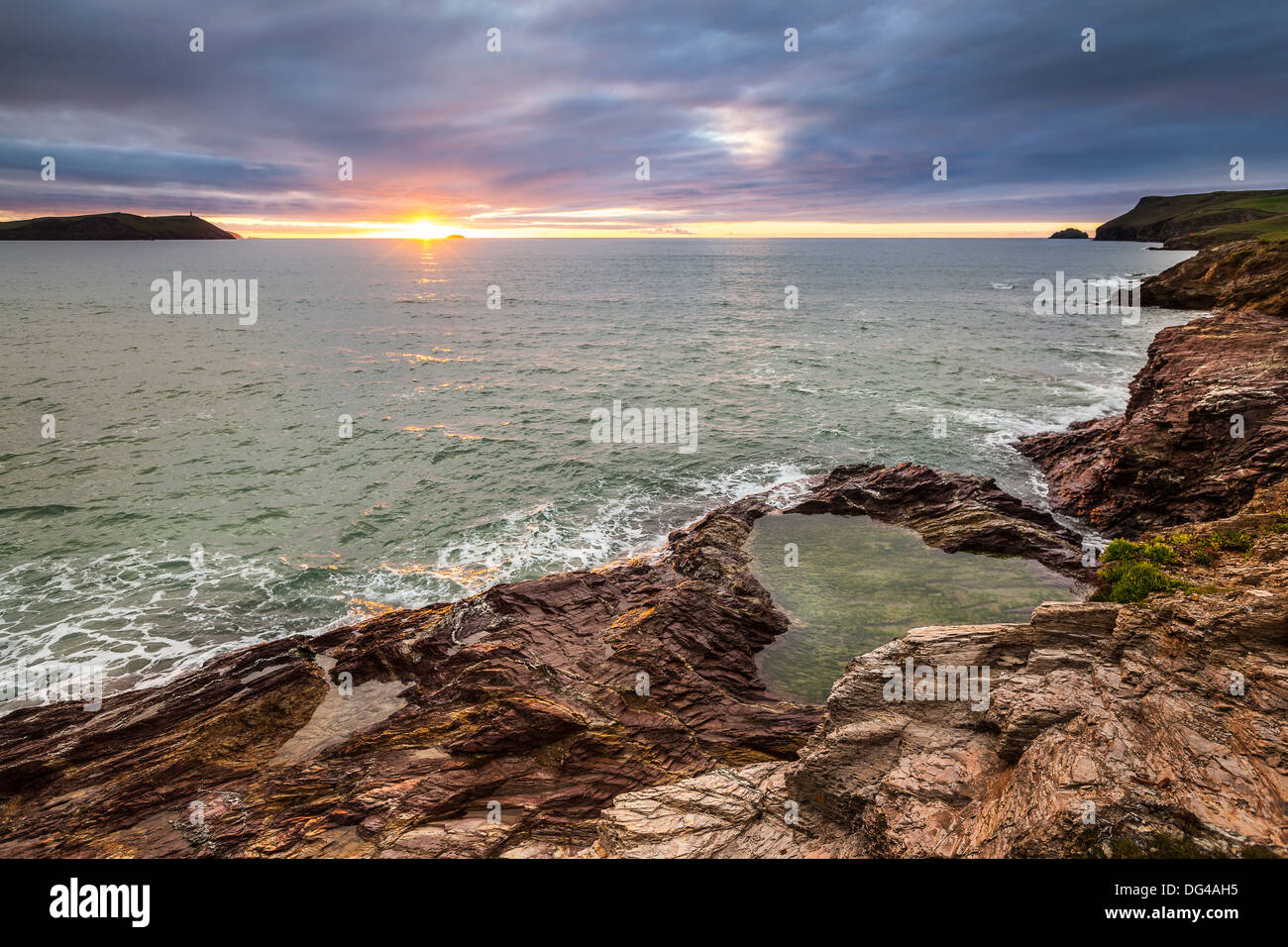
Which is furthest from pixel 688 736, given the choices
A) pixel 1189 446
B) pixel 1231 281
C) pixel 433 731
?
pixel 1231 281

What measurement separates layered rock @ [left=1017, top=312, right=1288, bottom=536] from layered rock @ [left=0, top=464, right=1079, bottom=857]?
5.42m

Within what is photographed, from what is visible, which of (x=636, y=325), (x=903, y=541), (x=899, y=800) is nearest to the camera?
(x=899, y=800)

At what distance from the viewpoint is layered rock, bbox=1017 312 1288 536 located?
2019 centimetres

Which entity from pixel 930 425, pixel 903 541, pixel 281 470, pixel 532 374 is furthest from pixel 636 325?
pixel 903 541

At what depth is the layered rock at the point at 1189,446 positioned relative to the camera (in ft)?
66.2

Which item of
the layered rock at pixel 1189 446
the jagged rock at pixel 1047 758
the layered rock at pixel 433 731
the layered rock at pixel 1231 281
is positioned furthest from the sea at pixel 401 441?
the jagged rock at pixel 1047 758

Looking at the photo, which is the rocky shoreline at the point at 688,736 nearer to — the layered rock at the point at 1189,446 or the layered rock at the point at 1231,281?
the layered rock at the point at 1189,446

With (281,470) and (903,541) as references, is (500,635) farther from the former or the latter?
(281,470)

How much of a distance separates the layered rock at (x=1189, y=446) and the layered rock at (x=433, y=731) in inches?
213

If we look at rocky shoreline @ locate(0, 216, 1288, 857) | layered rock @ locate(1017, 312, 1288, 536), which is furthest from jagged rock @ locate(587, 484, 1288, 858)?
layered rock @ locate(1017, 312, 1288, 536)

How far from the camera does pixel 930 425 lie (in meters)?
37.8

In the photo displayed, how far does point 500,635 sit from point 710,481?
667 inches

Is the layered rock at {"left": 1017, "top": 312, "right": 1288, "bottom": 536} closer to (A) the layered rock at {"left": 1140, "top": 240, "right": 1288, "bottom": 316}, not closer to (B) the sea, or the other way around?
(B) the sea

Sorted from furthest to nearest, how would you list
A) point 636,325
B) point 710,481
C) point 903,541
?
point 636,325 → point 710,481 → point 903,541
